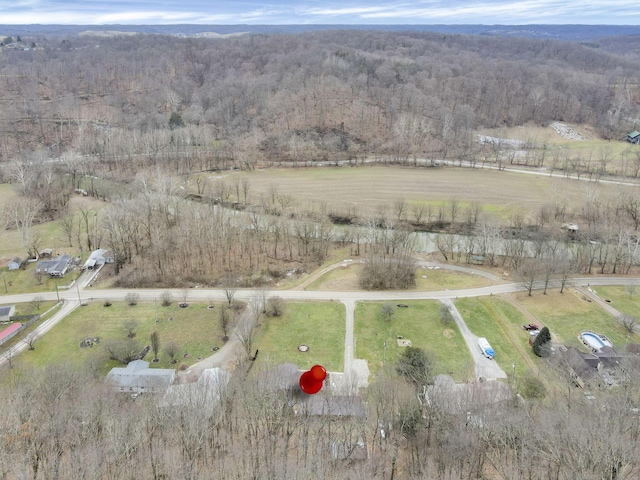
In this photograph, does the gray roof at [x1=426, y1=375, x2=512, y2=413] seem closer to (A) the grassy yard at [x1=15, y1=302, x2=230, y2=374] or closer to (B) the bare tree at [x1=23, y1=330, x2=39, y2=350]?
(A) the grassy yard at [x1=15, y1=302, x2=230, y2=374]

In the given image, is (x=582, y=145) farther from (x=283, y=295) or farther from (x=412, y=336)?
(x=283, y=295)

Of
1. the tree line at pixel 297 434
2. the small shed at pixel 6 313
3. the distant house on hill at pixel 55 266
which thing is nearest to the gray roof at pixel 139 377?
the tree line at pixel 297 434

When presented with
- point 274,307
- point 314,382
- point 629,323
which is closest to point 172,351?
point 274,307

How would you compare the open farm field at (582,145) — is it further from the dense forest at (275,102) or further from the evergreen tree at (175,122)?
the evergreen tree at (175,122)

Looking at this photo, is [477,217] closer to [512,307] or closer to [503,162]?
[512,307]

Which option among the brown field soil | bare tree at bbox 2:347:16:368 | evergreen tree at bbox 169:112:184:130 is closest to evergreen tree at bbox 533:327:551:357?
bare tree at bbox 2:347:16:368
